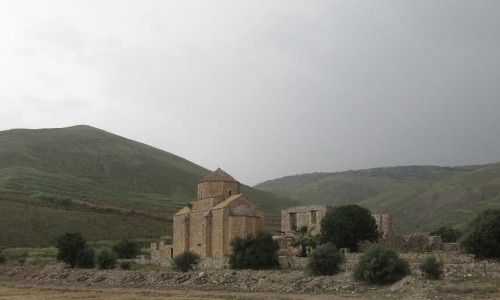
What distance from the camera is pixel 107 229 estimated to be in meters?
63.2

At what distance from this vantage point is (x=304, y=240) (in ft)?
114

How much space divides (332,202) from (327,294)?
104m

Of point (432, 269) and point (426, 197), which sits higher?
point (426, 197)

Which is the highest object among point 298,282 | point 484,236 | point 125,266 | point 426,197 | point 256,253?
point 426,197

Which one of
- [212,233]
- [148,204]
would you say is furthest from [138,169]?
[212,233]

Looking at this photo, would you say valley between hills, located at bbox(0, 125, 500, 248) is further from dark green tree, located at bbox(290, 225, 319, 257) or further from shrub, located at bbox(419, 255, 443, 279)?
shrub, located at bbox(419, 255, 443, 279)

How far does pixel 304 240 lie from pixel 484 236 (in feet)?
36.6

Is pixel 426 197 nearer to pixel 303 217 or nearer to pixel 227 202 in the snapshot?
pixel 303 217

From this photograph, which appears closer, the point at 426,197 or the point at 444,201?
the point at 444,201

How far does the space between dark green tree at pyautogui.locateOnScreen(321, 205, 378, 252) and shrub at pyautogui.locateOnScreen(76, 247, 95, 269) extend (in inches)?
653

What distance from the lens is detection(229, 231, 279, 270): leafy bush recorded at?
31917mm

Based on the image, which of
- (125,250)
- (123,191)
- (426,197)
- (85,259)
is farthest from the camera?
(123,191)

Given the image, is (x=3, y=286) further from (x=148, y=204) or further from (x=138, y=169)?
(x=138, y=169)

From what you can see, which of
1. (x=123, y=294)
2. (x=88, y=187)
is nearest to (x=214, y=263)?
(x=123, y=294)
